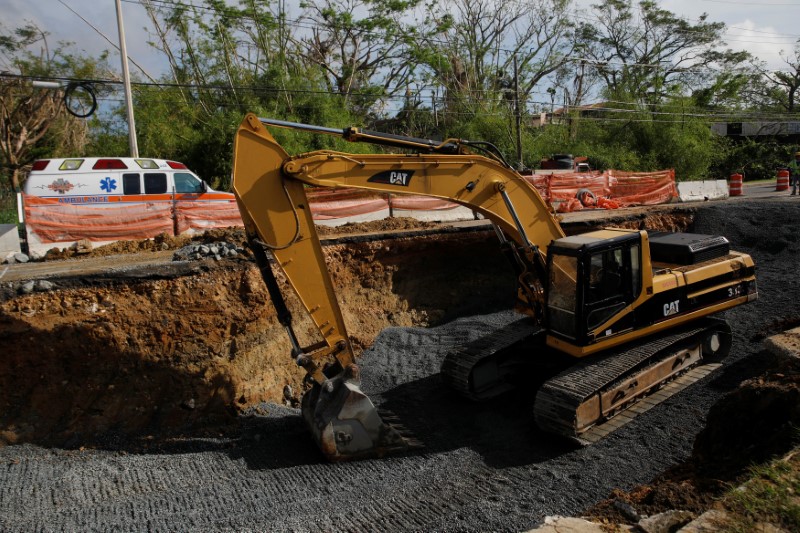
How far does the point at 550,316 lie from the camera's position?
680 centimetres

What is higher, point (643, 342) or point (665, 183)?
point (665, 183)

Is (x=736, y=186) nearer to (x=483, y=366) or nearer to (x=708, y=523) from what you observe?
(x=483, y=366)

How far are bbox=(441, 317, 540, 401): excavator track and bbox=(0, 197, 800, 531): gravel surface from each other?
0.23 m

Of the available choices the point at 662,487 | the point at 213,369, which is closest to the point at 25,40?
the point at 213,369

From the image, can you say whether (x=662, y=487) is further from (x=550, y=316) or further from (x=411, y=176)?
(x=411, y=176)

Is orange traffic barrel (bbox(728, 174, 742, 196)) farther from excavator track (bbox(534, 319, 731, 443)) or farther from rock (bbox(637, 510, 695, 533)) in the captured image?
rock (bbox(637, 510, 695, 533))

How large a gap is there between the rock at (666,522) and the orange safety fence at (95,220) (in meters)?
10.4

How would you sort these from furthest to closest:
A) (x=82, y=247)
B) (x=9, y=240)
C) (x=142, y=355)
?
(x=82, y=247), (x=9, y=240), (x=142, y=355)

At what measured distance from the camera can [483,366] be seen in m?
7.45

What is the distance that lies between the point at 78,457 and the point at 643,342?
6970 millimetres

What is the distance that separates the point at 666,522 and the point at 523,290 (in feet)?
12.4

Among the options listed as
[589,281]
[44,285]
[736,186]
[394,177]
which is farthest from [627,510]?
[736,186]

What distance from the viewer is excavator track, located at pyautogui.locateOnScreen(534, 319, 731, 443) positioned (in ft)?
19.7

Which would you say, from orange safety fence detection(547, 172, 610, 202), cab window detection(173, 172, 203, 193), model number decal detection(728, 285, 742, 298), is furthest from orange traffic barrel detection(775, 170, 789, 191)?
cab window detection(173, 172, 203, 193)
